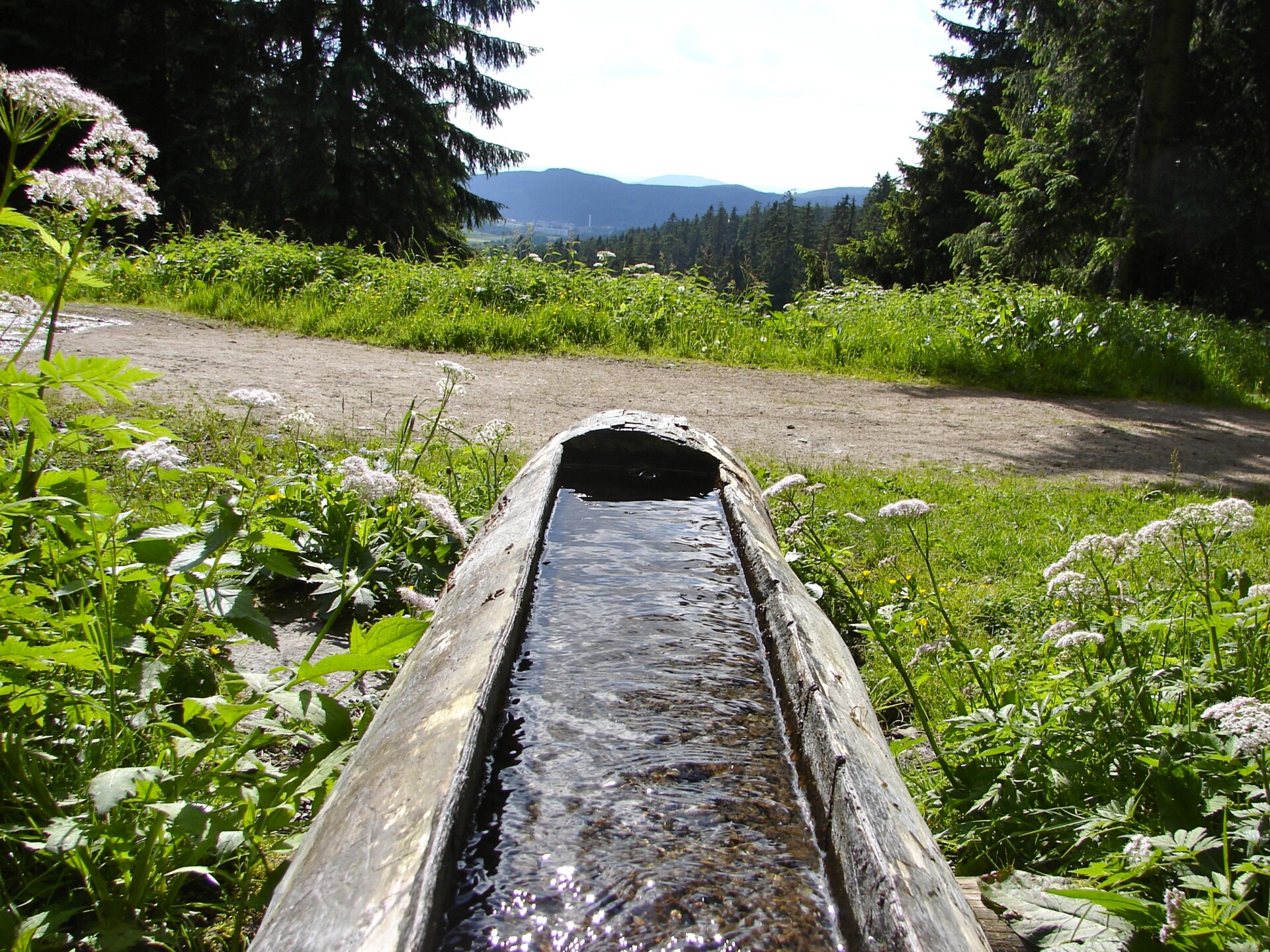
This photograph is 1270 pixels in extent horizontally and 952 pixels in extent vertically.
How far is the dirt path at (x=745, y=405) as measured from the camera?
5750 mm

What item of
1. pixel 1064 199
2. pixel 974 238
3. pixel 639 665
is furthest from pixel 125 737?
pixel 974 238

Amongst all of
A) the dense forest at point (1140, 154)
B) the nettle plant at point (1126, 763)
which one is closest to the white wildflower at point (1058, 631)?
the nettle plant at point (1126, 763)

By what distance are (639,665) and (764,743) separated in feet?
1.52

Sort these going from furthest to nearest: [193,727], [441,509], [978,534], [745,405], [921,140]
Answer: [921,140] < [745,405] < [978,534] < [441,509] < [193,727]

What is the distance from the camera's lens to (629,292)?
33.6 ft

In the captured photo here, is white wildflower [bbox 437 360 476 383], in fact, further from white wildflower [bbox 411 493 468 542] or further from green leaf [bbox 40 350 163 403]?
green leaf [bbox 40 350 163 403]

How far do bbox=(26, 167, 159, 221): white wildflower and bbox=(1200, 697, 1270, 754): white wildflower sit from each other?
2.13 m

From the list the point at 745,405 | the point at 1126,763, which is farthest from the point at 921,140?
the point at 1126,763

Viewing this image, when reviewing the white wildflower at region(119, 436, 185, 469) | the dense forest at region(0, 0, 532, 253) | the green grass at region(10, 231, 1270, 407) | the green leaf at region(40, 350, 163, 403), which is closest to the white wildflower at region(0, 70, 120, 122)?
the green leaf at region(40, 350, 163, 403)

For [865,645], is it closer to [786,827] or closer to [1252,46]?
[786,827]

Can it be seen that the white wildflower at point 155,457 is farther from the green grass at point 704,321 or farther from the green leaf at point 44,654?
the green grass at point 704,321

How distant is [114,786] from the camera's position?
1.36m

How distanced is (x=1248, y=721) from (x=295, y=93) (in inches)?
770

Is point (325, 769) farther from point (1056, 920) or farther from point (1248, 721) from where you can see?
point (1248, 721)
